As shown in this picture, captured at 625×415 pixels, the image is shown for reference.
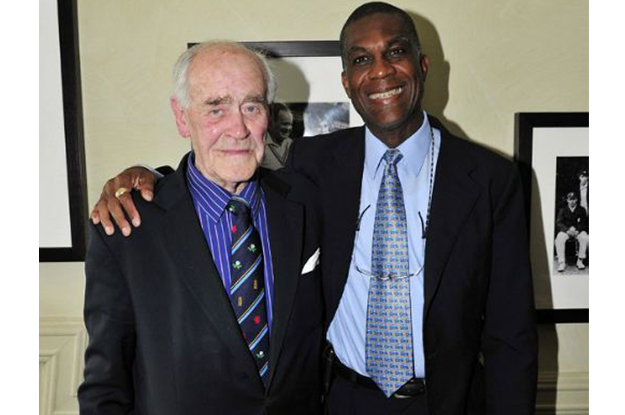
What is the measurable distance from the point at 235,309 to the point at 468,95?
129 cm

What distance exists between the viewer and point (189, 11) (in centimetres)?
207

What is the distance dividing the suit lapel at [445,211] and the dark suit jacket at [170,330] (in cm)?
41

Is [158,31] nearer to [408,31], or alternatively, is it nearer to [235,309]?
[408,31]

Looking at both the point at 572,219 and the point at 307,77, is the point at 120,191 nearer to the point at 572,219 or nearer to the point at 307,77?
the point at 307,77

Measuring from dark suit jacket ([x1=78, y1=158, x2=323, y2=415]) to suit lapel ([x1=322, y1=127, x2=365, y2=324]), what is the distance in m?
0.26

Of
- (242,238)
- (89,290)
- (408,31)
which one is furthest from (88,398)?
(408,31)

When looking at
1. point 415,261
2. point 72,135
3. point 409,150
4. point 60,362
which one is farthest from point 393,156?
point 60,362

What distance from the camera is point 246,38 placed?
208 centimetres

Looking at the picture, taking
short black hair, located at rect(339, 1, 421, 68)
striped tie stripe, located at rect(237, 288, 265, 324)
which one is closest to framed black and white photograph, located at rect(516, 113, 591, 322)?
short black hair, located at rect(339, 1, 421, 68)

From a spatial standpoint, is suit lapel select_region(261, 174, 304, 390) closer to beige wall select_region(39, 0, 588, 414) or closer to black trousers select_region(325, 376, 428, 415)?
black trousers select_region(325, 376, 428, 415)

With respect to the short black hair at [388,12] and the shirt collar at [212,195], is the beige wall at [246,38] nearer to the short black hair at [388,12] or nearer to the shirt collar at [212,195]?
the short black hair at [388,12]

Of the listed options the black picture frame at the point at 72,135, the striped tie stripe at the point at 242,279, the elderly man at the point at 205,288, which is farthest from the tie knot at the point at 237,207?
the black picture frame at the point at 72,135

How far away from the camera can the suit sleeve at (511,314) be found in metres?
1.59

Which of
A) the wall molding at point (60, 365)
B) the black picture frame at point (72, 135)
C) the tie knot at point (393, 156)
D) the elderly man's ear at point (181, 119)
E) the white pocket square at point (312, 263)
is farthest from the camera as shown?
the wall molding at point (60, 365)
